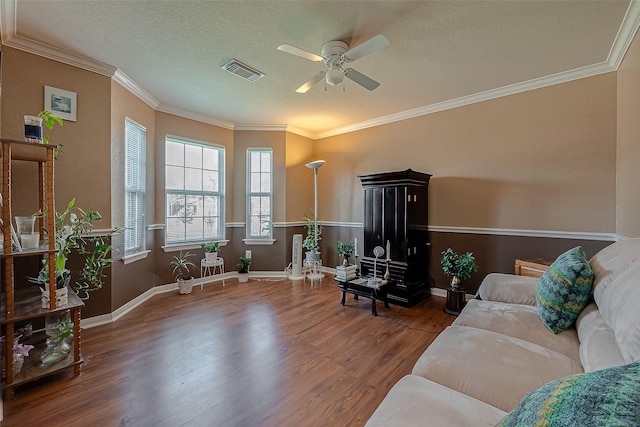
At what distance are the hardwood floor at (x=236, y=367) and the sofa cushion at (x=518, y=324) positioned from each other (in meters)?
0.66

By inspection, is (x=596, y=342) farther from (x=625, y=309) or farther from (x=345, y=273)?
(x=345, y=273)

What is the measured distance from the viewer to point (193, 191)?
14.0 feet

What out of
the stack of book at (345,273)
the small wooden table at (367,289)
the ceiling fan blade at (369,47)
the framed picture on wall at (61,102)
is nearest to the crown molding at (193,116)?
the framed picture on wall at (61,102)

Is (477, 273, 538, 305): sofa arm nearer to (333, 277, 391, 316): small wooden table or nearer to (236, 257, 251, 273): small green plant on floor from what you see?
(333, 277, 391, 316): small wooden table

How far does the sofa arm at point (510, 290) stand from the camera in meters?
2.05

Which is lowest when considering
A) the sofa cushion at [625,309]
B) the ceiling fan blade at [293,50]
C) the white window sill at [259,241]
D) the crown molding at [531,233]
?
the white window sill at [259,241]

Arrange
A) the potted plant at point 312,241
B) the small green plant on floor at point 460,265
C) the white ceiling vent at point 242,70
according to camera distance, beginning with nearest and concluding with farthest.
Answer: the white ceiling vent at point 242,70, the small green plant on floor at point 460,265, the potted plant at point 312,241

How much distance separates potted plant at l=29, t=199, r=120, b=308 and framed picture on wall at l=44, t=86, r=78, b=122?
0.88 m

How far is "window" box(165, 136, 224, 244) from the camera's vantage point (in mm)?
4055

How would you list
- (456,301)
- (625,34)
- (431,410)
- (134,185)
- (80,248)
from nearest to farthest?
(431,410) < (625,34) < (80,248) < (456,301) < (134,185)

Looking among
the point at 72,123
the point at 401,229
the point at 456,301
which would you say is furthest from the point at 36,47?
the point at 456,301

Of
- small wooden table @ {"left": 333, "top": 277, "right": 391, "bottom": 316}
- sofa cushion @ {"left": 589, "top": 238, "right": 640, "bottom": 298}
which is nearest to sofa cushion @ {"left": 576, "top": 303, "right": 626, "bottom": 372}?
sofa cushion @ {"left": 589, "top": 238, "right": 640, "bottom": 298}

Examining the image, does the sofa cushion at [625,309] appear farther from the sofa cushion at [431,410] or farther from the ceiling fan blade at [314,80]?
the ceiling fan blade at [314,80]

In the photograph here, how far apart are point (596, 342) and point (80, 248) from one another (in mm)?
3892
